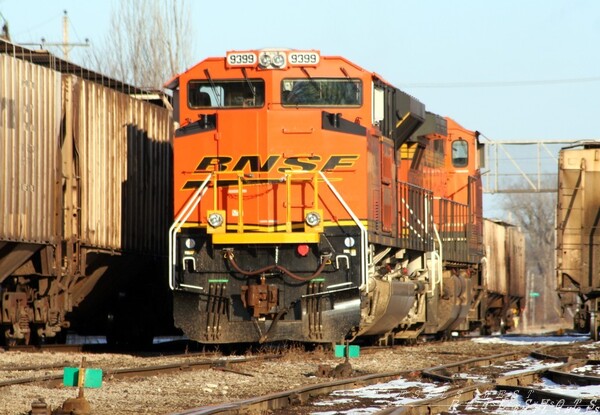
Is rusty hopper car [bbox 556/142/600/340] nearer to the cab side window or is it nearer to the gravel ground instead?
the cab side window

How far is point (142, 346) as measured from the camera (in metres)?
21.2

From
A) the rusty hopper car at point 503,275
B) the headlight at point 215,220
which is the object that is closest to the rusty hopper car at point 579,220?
the rusty hopper car at point 503,275

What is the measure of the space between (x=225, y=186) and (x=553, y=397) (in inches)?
288

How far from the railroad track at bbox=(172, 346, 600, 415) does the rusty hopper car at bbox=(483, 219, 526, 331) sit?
17076 millimetres

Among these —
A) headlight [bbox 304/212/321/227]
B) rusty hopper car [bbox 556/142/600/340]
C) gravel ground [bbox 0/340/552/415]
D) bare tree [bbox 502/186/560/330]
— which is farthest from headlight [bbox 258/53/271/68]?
bare tree [bbox 502/186/560/330]

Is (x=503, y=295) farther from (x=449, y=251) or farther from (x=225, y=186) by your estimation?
(x=225, y=186)

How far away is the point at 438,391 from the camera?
1142 centimetres

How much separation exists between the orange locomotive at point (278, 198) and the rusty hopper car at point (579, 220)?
6.92 metres

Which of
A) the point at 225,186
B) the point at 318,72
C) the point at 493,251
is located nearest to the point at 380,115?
the point at 318,72

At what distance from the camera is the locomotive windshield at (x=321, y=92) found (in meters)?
16.8

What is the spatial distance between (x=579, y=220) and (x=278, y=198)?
359 inches

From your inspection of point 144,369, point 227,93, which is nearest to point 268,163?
point 227,93

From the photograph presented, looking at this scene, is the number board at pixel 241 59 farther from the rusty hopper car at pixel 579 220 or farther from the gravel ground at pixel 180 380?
the rusty hopper car at pixel 579 220

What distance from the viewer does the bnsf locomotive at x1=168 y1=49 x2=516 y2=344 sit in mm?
16047
